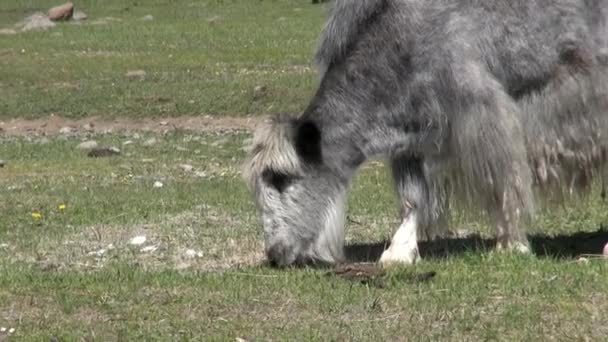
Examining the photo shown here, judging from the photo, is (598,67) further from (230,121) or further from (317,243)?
(230,121)

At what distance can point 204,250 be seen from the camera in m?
11.5

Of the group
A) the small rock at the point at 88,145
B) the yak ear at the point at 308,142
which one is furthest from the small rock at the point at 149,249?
the small rock at the point at 88,145

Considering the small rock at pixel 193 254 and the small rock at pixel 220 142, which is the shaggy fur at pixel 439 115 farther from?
the small rock at pixel 220 142

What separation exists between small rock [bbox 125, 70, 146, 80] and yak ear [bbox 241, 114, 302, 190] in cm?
1657

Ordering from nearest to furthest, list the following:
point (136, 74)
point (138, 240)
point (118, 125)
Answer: point (138, 240) < point (118, 125) < point (136, 74)

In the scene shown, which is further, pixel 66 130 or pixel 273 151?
pixel 66 130

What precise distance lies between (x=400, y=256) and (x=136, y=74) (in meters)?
17.4

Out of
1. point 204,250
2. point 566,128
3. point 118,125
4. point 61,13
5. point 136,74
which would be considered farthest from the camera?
point 61,13

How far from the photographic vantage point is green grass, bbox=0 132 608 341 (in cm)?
827

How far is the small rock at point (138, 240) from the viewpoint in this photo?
11.9m

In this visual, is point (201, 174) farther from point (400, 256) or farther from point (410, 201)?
point (400, 256)

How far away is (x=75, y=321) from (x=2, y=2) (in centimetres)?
3614

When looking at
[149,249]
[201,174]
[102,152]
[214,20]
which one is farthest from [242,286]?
[214,20]

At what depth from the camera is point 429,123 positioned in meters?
10.3
